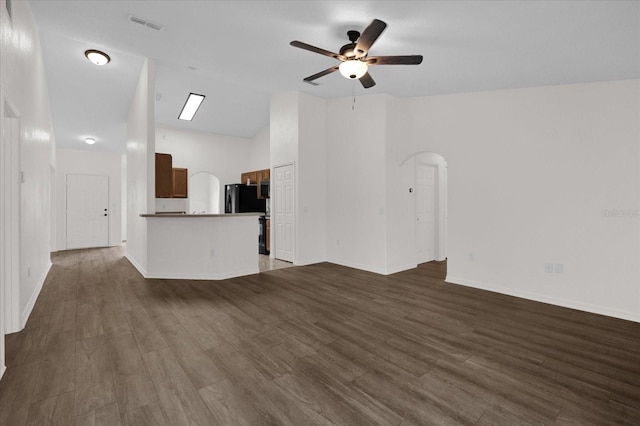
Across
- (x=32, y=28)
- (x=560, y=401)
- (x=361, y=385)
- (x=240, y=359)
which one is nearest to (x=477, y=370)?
(x=560, y=401)

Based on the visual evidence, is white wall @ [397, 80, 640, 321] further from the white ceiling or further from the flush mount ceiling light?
the flush mount ceiling light

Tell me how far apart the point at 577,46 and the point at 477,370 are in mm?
3149

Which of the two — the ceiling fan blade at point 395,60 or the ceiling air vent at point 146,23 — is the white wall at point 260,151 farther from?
the ceiling fan blade at point 395,60

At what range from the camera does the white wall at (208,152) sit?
8.12m

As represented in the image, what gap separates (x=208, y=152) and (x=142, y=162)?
365 cm

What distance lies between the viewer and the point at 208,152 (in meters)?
8.68

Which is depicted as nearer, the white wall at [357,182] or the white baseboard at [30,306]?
the white baseboard at [30,306]

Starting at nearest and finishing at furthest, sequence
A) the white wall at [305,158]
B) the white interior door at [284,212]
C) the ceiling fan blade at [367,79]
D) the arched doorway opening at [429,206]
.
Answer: the ceiling fan blade at [367,79] < the white wall at [305,158] < the white interior door at [284,212] < the arched doorway opening at [429,206]

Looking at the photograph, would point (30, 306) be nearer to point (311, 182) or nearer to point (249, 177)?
point (311, 182)

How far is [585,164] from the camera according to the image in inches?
142

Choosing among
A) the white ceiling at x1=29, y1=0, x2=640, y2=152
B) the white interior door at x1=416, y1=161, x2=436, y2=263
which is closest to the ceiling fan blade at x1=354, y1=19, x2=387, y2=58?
the white ceiling at x1=29, y1=0, x2=640, y2=152

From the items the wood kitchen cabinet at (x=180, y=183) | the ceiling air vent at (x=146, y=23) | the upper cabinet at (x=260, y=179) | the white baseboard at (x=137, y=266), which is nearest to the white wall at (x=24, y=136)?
the ceiling air vent at (x=146, y=23)

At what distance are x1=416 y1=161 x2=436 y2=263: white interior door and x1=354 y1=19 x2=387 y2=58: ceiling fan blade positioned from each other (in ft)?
11.5

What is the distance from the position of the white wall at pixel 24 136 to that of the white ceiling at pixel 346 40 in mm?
486
